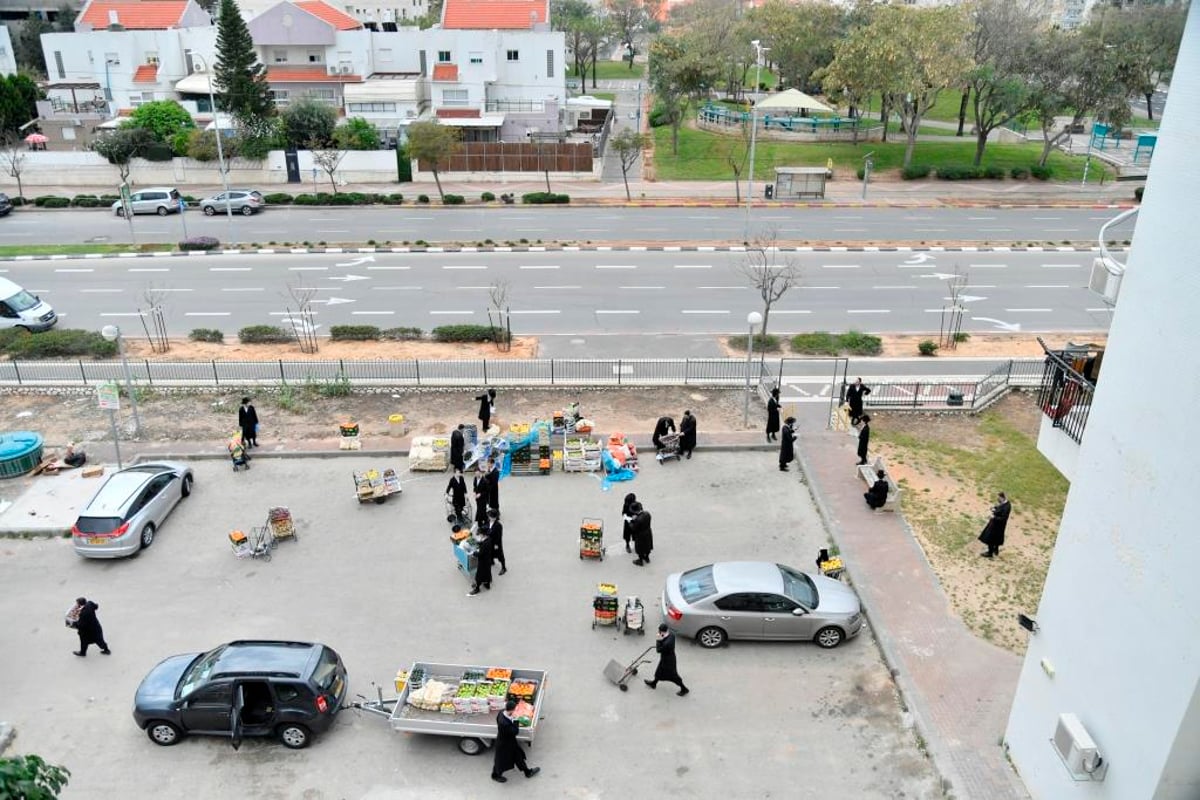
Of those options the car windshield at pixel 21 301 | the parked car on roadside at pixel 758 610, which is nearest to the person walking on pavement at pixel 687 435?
the parked car on roadside at pixel 758 610

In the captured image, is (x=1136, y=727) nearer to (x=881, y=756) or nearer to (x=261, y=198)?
(x=881, y=756)

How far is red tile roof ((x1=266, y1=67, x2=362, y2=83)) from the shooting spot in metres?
61.5

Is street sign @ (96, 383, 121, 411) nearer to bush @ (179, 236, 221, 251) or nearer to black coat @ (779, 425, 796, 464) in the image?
black coat @ (779, 425, 796, 464)

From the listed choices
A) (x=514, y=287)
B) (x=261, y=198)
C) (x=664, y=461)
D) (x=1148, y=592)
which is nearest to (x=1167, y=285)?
(x=1148, y=592)

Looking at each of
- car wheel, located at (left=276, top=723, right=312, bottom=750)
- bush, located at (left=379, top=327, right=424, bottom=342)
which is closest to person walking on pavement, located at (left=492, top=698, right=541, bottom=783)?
car wheel, located at (left=276, top=723, right=312, bottom=750)

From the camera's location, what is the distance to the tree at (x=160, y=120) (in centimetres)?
5128

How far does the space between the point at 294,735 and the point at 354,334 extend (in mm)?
16629

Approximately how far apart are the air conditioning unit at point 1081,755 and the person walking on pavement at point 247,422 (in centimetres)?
1655

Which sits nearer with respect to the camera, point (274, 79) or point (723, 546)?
point (723, 546)

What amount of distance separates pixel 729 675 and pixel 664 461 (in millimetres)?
6840

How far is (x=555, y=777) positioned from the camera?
1159 cm

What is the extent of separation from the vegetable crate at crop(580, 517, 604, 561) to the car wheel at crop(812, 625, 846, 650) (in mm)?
4122

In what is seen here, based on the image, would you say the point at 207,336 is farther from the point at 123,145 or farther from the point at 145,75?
the point at 145,75

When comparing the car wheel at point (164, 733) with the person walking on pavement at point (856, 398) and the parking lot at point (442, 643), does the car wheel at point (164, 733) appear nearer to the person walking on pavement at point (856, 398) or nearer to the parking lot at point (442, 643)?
the parking lot at point (442, 643)
